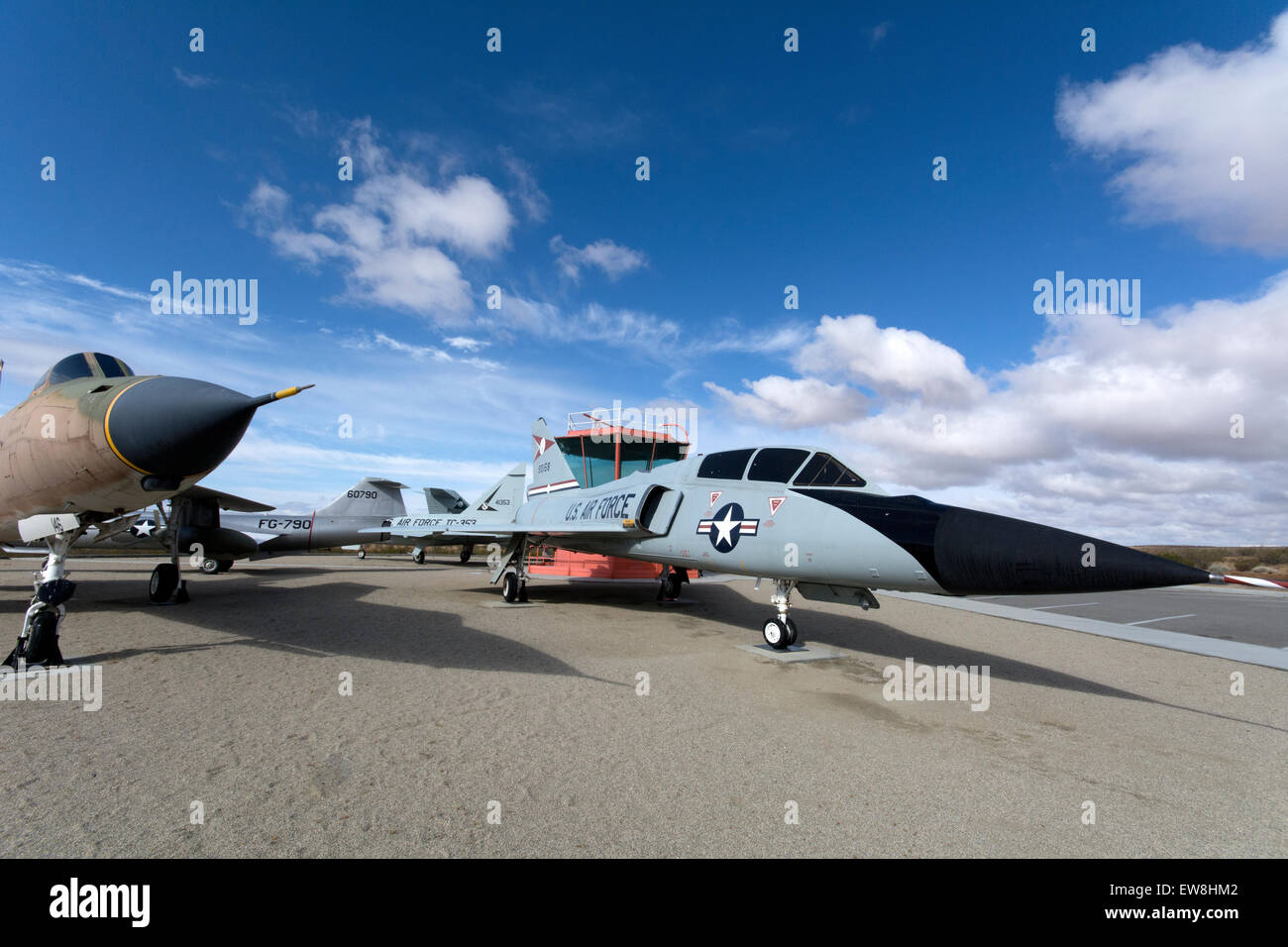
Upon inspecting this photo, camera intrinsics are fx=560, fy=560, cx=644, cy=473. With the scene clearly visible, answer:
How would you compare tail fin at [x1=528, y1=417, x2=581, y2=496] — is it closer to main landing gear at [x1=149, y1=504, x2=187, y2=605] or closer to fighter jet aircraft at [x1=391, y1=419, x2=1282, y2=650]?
fighter jet aircraft at [x1=391, y1=419, x2=1282, y2=650]

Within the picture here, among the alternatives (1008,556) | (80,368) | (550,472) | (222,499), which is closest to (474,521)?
(550,472)

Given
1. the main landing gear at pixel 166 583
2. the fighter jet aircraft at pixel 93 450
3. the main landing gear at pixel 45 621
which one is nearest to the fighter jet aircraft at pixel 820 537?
the fighter jet aircraft at pixel 93 450

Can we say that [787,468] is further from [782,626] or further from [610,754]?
[610,754]

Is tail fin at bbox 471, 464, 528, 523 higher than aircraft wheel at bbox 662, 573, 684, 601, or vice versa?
tail fin at bbox 471, 464, 528, 523

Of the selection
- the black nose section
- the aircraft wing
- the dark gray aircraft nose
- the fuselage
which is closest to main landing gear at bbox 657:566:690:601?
the fuselage

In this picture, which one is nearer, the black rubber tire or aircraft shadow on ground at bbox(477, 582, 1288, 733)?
aircraft shadow on ground at bbox(477, 582, 1288, 733)

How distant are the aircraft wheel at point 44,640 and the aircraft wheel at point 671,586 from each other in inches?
407

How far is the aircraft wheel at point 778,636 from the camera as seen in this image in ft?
25.1

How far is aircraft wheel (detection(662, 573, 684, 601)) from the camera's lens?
13.7m

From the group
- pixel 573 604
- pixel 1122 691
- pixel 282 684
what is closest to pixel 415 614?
pixel 573 604

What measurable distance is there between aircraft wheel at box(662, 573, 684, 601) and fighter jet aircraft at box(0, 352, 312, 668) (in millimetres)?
9938

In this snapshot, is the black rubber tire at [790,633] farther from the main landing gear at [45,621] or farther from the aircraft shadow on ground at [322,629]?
the main landing gear at [45,621]

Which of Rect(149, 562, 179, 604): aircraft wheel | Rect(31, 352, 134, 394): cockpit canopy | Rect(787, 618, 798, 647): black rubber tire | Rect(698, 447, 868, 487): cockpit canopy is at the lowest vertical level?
Rect(787, 618, 798, 647): black rubber tire

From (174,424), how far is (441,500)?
28128 millimetres
